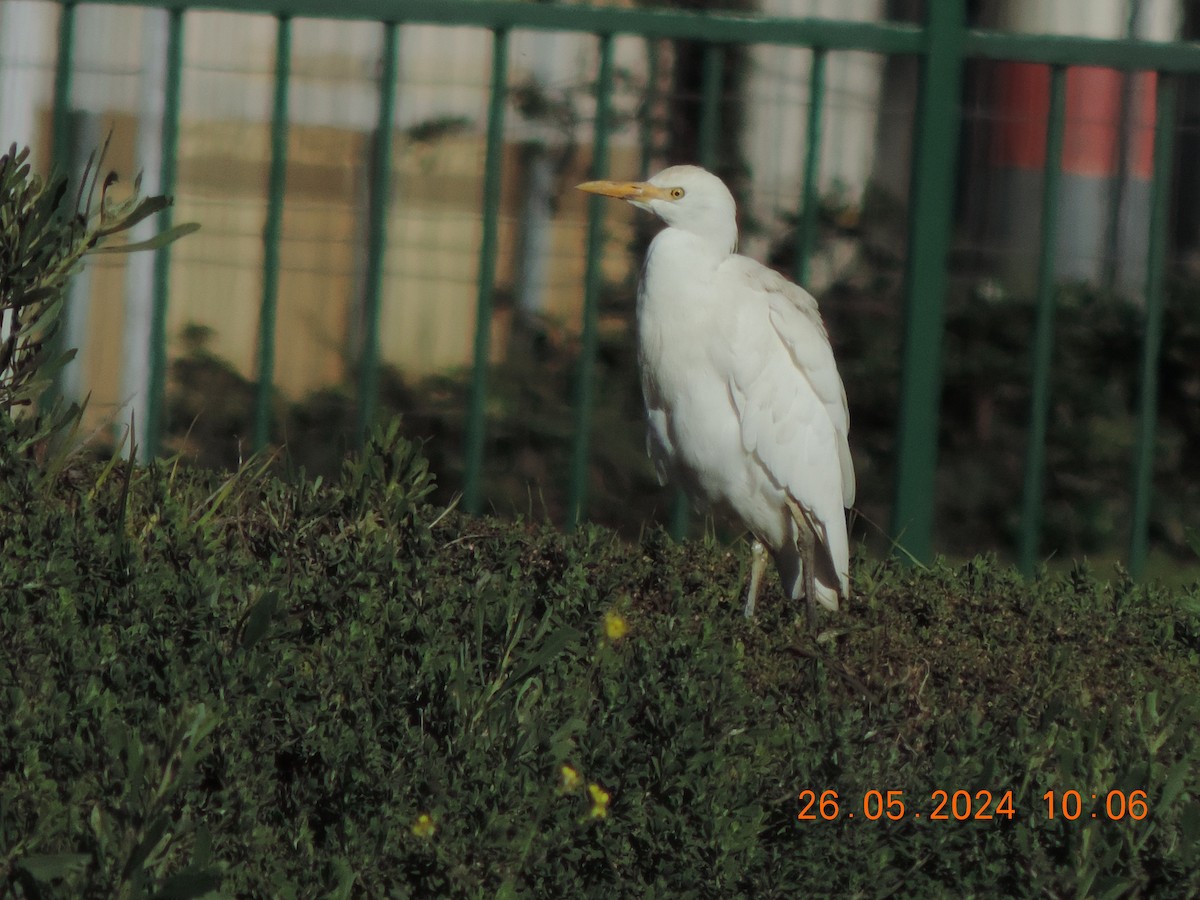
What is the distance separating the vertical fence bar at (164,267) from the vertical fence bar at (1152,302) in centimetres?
277

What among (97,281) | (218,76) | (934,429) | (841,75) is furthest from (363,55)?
(934,429)

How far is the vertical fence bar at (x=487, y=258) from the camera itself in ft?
17.1

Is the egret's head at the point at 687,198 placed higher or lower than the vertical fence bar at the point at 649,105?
lower

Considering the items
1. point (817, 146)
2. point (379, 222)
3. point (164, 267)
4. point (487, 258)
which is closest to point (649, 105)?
point (817, 146)

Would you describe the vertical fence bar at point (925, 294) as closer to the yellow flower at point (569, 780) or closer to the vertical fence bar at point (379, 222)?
the vertical fence bar at point (379, 222)

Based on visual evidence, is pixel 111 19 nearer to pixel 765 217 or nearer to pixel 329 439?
pixel 329 439

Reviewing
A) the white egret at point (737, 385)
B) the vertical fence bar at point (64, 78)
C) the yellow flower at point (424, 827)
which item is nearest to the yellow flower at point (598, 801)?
the yellow flower at point (424, 827)

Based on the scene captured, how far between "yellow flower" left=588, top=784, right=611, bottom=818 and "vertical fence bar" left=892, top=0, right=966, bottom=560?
2328mm

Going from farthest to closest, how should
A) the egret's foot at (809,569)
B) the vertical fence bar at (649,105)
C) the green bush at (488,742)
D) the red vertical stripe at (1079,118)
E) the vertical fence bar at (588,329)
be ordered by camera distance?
the red vertical stripe at (1079,118) < the vertical fence bar at (649,105) < the vertical fence bar at (588,329) < the egret's foot at (809,569) < the green bush at (488,742)

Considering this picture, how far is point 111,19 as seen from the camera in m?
6.62

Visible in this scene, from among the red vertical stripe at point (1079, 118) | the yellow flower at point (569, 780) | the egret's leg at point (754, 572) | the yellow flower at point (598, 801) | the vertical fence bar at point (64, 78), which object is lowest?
the yellow flower at point (598, 801)

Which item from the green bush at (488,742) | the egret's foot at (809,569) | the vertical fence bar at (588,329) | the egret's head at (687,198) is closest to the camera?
the green bush at (488,742)

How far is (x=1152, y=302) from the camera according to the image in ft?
17.0

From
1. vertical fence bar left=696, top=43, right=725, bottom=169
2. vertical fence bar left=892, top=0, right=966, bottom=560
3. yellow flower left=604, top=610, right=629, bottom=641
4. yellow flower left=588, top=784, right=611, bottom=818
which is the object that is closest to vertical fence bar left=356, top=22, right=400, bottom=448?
vertical fence bar left=696, top=43, right=725, bottom=169
